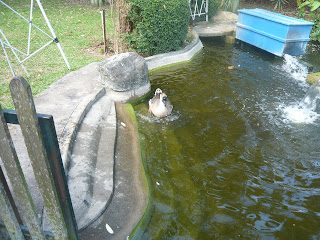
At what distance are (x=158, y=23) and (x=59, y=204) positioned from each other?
21.4 feet

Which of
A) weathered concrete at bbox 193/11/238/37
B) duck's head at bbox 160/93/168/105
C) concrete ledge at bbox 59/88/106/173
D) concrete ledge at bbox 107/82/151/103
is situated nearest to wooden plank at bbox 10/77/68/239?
concrete ledge at bbox 59/88/106/173

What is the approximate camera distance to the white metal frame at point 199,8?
12.4 meters

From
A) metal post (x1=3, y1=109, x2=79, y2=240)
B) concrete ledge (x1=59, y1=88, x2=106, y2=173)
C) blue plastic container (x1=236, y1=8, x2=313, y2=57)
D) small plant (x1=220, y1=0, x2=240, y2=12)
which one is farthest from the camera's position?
small plant (x1=220, y1=0, x2=240, y2=12)

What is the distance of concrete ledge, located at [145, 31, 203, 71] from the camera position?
314 inches

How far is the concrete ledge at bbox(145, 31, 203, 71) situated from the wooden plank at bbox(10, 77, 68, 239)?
6106 millimetres

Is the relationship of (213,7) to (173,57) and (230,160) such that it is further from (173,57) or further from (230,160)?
(230,160)

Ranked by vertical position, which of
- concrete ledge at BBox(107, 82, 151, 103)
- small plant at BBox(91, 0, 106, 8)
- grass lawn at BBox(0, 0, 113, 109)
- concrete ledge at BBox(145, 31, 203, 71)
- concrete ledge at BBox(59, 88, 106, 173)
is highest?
small plant at BBox(91, 0, 106, 8)

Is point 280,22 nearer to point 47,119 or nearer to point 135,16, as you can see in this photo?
point 135,16

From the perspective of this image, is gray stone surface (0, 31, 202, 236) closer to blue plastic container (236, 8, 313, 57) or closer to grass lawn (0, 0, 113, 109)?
grass lawn (0, 0, 113, 109)

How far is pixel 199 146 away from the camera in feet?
16.2

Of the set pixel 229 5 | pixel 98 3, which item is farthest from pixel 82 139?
pixel 229 5

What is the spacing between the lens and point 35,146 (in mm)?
2014

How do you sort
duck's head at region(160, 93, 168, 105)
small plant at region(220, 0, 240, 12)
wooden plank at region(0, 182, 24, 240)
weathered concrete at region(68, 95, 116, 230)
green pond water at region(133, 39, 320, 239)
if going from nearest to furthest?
wooden plank at region(0, 182, 24, 240) → weathered concrete at region(68, 95, 116, 230) → green pond water at region(133, 39, 320, 239) → duck's head at region(160, 93, 168, 105) → small plant at region(220, 0, 240, 12)

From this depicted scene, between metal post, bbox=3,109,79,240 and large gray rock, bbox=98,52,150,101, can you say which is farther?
large gray rock, bbox=98,52,150,101
